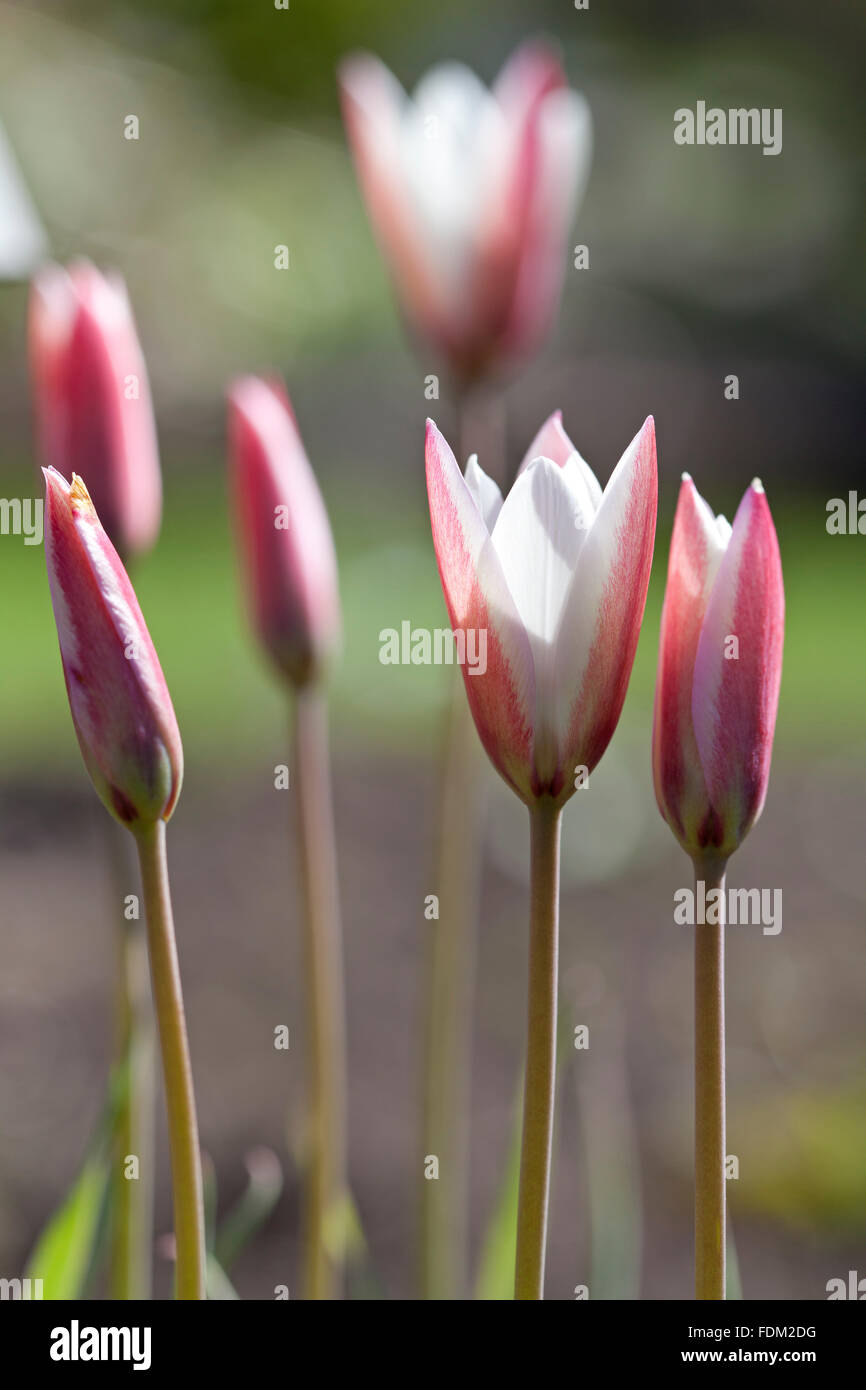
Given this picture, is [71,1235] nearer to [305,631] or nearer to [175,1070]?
[175,1070]

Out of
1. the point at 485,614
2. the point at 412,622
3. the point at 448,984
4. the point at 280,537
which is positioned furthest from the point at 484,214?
the point at 412,622

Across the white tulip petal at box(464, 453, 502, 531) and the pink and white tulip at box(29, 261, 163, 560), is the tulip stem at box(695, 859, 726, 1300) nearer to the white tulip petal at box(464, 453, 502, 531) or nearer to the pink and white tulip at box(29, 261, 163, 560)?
the white tulip petal at box(464, 453, 502, 531)

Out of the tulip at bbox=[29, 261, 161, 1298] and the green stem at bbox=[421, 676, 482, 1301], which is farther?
the green stem at bbox=[421, 676, 482, 1301]

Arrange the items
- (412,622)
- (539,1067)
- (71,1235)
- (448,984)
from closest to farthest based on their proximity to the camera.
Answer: (539,1067)
(71,1235)
(448,984)
(412,622)

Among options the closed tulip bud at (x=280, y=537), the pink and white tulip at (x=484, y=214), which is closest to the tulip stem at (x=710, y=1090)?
the closed tulip bud at (x=280, y=537)

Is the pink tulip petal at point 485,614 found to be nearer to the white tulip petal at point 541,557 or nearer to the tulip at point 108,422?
the white tulip petal at point 541,557

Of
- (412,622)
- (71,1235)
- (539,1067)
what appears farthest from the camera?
(412,622)

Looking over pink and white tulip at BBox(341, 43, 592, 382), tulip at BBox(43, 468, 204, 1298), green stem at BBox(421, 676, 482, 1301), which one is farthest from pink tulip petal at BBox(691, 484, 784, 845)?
pink and white tulip at BBox(341, 43, 592, 382)
